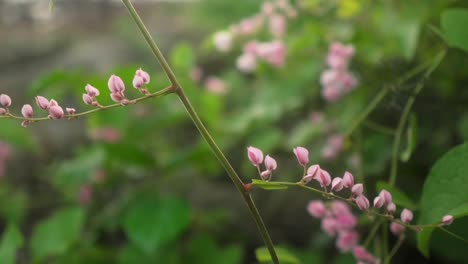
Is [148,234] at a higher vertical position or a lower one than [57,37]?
lower

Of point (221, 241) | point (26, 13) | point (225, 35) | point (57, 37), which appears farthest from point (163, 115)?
point (26, 13)

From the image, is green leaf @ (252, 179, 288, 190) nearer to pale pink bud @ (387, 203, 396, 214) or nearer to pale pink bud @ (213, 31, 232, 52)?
pale pink bud @ (387, 203, 396, 214)

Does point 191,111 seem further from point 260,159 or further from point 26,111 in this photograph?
point 26,111

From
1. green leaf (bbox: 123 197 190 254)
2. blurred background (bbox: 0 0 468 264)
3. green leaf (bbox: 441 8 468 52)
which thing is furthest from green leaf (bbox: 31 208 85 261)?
green leaf (bbox: 441 8 468 52)

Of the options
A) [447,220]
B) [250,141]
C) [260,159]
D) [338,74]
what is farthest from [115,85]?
[250,141]

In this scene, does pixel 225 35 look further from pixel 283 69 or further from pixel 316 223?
pixel 316 223
